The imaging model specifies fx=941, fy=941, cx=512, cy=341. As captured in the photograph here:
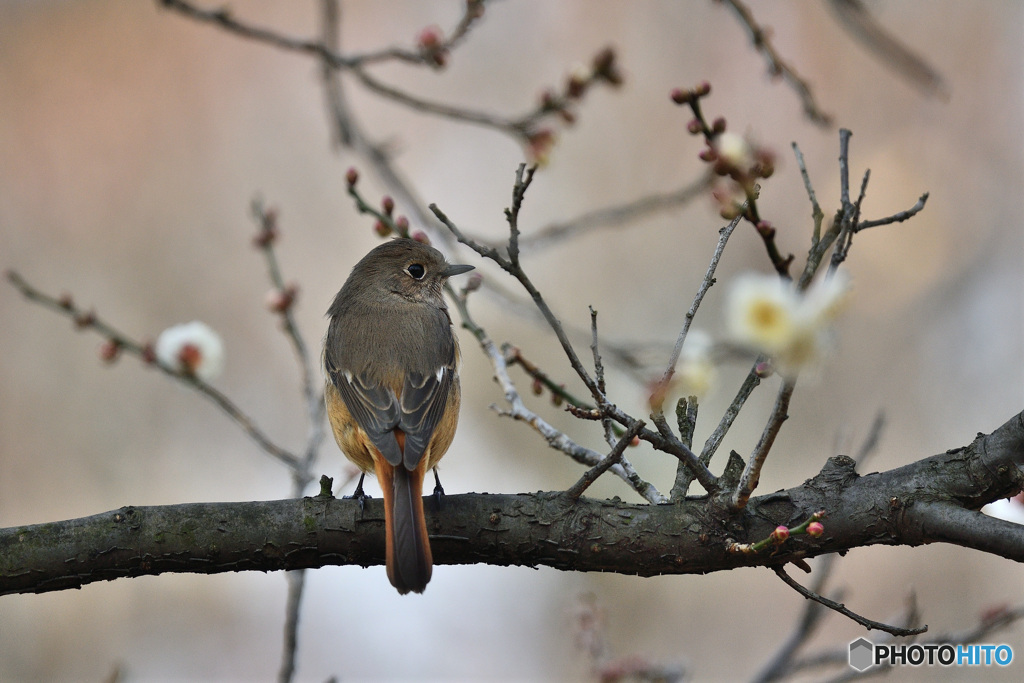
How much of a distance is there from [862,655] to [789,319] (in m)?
2.00

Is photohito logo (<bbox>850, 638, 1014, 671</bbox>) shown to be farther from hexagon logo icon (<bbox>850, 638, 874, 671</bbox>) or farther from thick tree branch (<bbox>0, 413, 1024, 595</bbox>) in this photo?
thick tree branch (<bbox>0, 413, 1024, 595</bbox>)

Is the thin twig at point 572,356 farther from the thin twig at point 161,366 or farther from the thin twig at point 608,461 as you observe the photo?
the thin twig at point 161,366

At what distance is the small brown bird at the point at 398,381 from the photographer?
2621 mm

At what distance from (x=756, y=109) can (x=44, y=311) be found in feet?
17.6

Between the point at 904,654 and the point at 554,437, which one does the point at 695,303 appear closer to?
the point at 554,437

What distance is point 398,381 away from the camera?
11.1 ft

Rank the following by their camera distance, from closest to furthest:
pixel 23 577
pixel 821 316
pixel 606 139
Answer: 1. pixel 821 316
2. pixel 23 577
3. pixel 606 139

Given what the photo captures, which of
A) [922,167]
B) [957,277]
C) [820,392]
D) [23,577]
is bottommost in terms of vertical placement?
[23,577]

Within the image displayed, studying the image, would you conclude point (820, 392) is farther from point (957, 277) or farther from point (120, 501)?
point (120, 501)

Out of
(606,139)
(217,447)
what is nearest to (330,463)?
(217,447)

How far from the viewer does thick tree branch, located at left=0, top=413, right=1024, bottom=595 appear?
89.0 inches

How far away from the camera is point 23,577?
99.0 inches

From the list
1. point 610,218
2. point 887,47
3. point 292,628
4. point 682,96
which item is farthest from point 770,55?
point 292,628

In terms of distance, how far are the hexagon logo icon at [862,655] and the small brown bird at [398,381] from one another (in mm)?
1517
